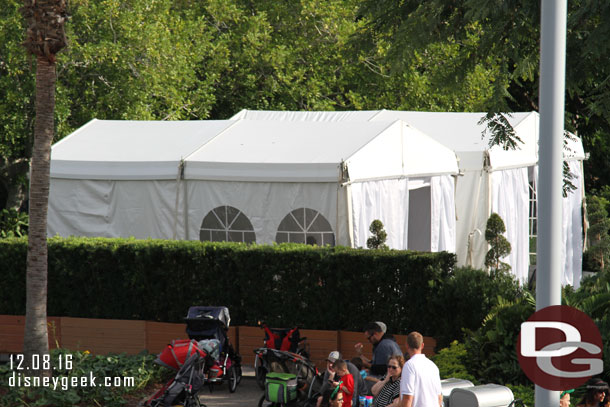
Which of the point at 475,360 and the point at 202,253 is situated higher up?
the point at 202,253

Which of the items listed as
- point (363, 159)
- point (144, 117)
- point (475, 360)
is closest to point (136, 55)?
point (144, 117)

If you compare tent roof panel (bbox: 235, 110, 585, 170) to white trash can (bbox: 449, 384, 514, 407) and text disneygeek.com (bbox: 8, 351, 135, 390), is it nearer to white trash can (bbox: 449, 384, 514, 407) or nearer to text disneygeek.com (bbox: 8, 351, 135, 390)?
text disneygeek.com (bbox: 8, 351, 135, 390)

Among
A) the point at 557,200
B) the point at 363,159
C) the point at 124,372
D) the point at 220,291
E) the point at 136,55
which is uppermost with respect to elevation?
the point at 136,55

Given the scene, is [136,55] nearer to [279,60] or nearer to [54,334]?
[279,60]

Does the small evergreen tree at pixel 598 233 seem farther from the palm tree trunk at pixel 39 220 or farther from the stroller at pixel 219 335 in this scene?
the palm tree trunk at pixel 39 220

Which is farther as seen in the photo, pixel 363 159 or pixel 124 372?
pixel 363 159

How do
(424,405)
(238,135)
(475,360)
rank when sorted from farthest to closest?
(238,135), (475,360), (424,405)

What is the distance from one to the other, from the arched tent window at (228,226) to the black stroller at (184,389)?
501 cm

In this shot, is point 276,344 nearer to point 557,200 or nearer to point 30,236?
point 30,236

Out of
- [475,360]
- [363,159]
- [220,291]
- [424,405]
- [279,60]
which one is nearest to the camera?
[424,405]

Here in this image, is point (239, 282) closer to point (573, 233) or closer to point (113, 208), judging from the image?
point (113, 208)

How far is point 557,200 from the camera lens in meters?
5.40

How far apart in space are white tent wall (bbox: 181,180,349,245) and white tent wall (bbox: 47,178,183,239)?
42 cm

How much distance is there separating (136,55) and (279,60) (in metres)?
5.72
